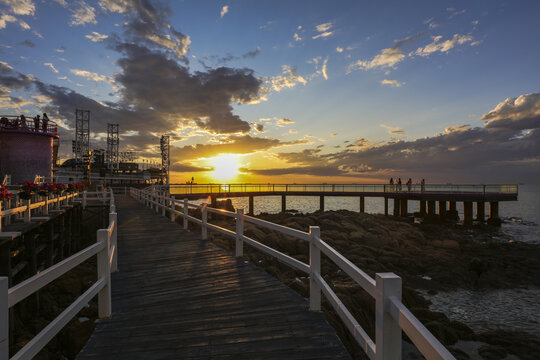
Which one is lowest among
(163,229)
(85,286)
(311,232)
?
(85,286)

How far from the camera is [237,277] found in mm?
6188

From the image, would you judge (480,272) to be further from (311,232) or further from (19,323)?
(19,323)

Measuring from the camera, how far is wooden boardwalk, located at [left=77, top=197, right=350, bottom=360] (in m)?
3.47

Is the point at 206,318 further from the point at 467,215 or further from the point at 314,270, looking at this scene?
the point at 467,215

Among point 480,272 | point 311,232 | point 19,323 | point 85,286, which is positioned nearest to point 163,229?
point 85,286

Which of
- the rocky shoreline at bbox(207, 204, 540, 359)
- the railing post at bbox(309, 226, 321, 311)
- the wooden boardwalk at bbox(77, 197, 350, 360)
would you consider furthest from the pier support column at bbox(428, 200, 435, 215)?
the railing post at bbox(309, 226, 321, 311)

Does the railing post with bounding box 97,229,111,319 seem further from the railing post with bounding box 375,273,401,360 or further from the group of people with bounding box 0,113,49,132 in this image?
the group of people with bounding box 0,113,49,132

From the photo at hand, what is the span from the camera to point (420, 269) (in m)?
17.5

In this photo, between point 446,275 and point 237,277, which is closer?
point 237,277

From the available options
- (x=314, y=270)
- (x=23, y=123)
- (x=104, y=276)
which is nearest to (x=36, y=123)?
(x=23, y=123)

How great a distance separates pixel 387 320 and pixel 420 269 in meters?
17.6

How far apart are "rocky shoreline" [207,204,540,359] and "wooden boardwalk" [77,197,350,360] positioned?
2657 millimetres

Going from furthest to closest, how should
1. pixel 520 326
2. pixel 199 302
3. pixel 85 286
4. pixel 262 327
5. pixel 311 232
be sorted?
pixel 520 326 → pixel 85 286 → pixel 199 302 → pixel 311 232 → pixel 262 327

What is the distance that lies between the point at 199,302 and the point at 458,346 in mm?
9485
